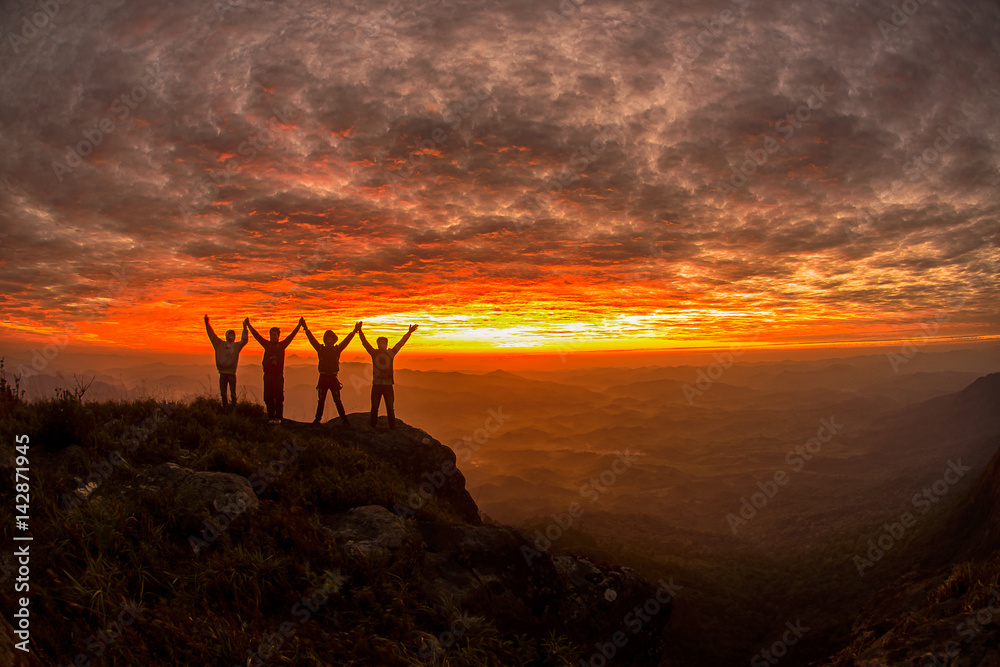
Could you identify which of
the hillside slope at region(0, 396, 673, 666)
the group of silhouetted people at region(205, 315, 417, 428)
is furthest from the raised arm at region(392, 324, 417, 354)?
the hillside slope at region(0, 396, 673, 666)

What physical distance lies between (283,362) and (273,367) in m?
0.34

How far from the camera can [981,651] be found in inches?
219

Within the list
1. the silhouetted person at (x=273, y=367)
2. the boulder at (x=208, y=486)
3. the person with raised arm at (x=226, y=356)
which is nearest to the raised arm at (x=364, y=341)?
the silhouetted person at (x=273, y=367)

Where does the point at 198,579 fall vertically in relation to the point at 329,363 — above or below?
below

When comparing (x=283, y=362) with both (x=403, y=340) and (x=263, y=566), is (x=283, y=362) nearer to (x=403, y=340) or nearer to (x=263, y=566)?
(x=403, y=340)

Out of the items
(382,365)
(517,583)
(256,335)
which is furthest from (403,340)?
(517,583)

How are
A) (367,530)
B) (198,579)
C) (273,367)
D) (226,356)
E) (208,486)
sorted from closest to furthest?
(198,579) → (208,486) → (367,530) → (226,356) → (273,367)

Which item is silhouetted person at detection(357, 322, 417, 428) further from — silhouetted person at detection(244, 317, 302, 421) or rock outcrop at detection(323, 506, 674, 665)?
rock outcrop at detection(323, 506, 674, 665)

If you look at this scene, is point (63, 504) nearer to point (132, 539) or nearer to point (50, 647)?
point (132, 539)

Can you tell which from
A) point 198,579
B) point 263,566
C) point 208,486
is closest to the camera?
point 198,579

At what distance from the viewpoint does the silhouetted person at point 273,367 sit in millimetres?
13414

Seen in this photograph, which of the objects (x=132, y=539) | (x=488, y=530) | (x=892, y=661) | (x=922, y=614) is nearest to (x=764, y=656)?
(x=922, y=614)

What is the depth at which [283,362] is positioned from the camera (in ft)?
45.3

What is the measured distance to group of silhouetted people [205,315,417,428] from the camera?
507 inches
